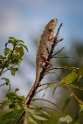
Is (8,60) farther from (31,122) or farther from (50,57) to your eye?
(31,122)

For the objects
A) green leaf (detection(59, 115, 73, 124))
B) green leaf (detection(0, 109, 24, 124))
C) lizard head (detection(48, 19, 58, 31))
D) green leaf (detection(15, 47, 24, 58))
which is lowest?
green leaf (detection(59, 115, 73, 124))

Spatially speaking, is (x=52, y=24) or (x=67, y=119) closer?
(x=67, y=119)

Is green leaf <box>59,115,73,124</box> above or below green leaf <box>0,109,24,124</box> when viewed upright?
below

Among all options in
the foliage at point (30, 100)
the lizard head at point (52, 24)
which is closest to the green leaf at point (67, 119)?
the foliage at point (30, 100)

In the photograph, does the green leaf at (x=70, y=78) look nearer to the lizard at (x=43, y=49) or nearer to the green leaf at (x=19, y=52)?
the lizard at (x=43, y=49)

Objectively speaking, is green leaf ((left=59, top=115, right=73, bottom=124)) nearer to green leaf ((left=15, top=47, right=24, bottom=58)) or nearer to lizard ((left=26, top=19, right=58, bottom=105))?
lizard ((left=26, top=19, right=58, bottom=105))

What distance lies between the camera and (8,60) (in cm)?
196

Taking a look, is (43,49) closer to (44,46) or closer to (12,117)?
(44,46)

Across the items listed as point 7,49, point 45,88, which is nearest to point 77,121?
point 45,88

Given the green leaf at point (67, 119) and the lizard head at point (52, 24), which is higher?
the lizard head at point (52, 24)

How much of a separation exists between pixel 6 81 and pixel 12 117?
36 cm

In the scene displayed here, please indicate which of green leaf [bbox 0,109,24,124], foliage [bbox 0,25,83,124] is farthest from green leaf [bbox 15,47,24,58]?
green leaf [bbox 0,109,24,124]

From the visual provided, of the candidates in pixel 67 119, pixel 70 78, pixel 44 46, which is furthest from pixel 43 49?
pixel 67 119

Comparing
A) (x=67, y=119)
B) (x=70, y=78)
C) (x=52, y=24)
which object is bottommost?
(x=67, y=119)
